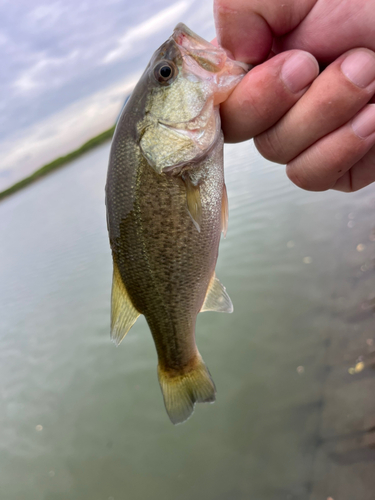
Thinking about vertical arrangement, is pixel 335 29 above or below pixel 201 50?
below

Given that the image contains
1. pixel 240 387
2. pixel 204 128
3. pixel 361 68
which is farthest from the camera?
pixel 240 387

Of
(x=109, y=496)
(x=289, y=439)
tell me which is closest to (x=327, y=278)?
(x=289, y=439)

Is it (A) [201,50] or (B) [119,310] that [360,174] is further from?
(B) [119,310]

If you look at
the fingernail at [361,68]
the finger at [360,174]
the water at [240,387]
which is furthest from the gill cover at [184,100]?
the water at [240,387]

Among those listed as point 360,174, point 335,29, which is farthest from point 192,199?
point 360,174

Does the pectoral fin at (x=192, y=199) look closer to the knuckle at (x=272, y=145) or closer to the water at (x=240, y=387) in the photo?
the knuckle at (x=272, y=145)
